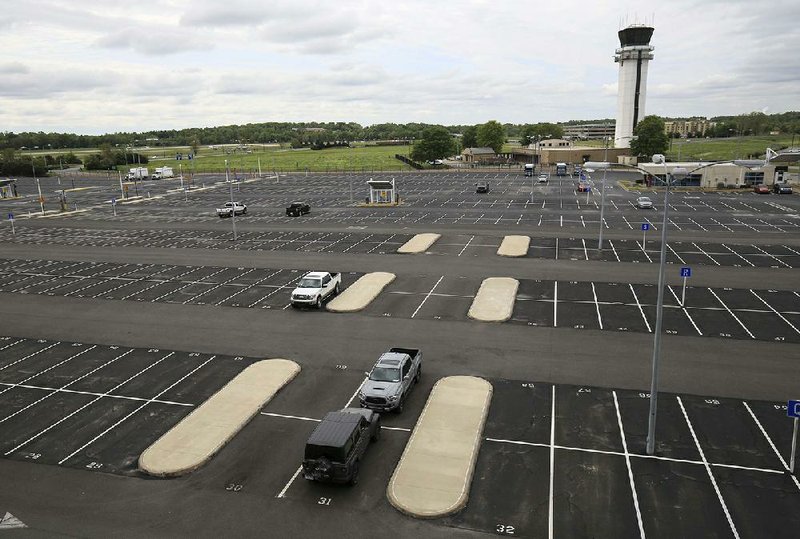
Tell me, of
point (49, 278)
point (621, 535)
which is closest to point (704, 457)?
point (621, 535)

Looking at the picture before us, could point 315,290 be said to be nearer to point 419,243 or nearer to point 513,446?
point 513,446

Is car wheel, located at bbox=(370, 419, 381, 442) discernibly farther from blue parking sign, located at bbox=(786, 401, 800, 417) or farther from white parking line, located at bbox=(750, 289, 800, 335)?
white parking line, located at bbox=(750, 289, 800, 335)

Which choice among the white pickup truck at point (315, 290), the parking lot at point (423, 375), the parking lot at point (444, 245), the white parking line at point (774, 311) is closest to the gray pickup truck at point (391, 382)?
the parking lot at point (423, 375)

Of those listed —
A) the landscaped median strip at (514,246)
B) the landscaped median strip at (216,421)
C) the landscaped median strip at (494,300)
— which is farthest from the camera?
the landscaped median strip at (514,246)

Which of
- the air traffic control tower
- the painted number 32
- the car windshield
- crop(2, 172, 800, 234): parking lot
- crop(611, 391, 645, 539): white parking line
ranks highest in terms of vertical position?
the air traffic control tower

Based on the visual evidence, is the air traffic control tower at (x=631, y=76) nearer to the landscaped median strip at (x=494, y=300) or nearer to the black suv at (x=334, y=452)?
the landscaped median strip at (x=494, y=300)

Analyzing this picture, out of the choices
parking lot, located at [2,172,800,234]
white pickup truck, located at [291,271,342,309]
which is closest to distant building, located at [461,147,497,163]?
parking lot, located at [2,172,800,234]

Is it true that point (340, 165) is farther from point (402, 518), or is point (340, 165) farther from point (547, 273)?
point (402, 518)
